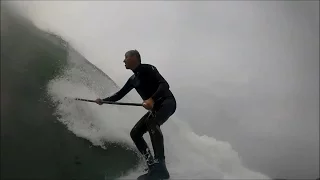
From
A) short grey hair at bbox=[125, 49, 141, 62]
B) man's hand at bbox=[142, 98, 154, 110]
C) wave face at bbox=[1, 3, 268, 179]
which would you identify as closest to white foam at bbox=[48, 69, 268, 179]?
wave face at bbox=[1, 3, 268, 179]

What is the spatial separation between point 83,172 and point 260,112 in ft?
3.48

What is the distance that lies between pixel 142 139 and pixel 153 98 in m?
0.23

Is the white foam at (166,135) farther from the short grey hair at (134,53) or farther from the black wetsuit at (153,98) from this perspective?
the short grey hair at (134,53)

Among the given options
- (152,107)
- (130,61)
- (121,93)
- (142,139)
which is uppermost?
(130,61)

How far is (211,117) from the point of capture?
231cm

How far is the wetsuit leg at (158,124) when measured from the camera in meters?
2.04

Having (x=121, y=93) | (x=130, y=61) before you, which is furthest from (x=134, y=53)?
(x=121, y=93)

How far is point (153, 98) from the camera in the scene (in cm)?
202

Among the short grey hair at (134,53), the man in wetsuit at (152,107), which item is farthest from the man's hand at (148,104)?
the short grey hair at (134,53)

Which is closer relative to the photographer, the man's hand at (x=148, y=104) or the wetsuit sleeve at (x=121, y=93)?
the man's hand at (x=148, y=104)

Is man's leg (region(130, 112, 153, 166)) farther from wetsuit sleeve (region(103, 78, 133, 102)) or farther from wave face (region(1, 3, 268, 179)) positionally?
wetsuit sleeve (region(103, 78, 133, 102))

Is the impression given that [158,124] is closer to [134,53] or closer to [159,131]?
[159,131]

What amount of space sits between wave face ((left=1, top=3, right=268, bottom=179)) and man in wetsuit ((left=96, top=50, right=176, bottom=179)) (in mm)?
65

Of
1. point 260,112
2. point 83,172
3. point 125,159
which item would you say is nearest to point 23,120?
point 83,172
